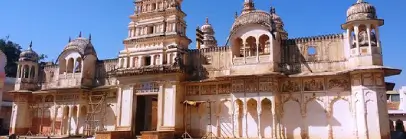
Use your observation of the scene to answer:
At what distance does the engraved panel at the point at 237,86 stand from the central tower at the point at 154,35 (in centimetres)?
415

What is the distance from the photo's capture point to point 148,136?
56.4 ft

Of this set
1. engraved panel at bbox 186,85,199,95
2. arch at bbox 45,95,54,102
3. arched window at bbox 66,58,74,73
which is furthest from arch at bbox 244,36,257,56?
arch at bbox 45,95,54,102

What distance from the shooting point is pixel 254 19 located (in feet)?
61.3

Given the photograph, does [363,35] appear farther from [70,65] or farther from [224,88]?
[70,65]

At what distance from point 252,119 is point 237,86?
6.37 feet

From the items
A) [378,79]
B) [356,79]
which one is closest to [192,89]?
[356,79]

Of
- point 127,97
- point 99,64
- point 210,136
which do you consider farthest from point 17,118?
point 210,136

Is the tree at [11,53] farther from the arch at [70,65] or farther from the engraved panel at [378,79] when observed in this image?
the engraved panel at [378,79]

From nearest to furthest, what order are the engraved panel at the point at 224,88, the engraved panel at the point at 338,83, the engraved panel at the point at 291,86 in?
the engraved panel at the point at 338,83
the engraved panel at the point at 291,86
the engraved panel at the point at 224,88

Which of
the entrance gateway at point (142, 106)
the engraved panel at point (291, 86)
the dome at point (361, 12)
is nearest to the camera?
the dome at point (361, 12)

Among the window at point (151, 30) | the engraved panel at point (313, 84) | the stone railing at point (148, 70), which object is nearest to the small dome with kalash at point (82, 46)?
the stone railing at point (148, 70)

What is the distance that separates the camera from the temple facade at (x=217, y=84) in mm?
16609

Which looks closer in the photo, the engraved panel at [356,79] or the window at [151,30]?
the engraved panel at [356,79]

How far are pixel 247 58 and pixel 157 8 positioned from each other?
763cm
